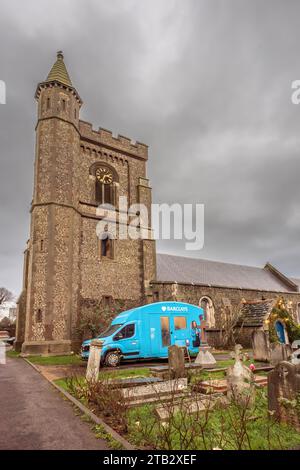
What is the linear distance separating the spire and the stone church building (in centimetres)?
7

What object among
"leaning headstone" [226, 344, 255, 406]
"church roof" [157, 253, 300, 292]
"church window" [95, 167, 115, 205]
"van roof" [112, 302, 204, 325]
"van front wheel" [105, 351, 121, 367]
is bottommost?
"van front wheel" [105, 351, 121, 367]

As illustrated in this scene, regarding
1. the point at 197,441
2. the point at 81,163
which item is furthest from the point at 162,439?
the point at 81,163

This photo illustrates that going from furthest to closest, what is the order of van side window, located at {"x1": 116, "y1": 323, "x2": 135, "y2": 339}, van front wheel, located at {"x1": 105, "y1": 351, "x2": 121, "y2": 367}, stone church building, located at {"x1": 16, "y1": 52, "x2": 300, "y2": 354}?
stone church building, located at {"x1": 16, "y1": 52, "x2": 300, "y2": 354} < van side window, located at {"x1": 116, "y1": 323, "x2": 135, "y2": 339} < van front wheel, located at {"x1": 105, "y1": 351, "x2": 121, "y2": 367}

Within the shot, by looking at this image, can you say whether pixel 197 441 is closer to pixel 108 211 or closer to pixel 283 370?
pixel 283 370

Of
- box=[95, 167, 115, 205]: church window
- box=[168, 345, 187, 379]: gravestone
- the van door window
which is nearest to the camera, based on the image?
box=[168, 345, 187, 379]: gravestone

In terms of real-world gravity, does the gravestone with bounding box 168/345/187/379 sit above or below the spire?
below

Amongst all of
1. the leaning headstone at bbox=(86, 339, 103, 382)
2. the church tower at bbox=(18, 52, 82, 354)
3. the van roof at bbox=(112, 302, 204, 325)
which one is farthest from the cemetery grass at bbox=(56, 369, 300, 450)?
the church tower at bbox=(18, 52, 82, 354)

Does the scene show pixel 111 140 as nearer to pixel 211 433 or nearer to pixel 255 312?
pixel 255 312

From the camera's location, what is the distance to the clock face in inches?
910

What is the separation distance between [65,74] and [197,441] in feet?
83.4

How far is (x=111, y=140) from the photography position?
80.4 ft

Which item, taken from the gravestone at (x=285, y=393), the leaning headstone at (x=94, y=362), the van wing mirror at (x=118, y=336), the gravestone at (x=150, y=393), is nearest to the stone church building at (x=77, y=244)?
the van wing mirror at (x=118, y=336)

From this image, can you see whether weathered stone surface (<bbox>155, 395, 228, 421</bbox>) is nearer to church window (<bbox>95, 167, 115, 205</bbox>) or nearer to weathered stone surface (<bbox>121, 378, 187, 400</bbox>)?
weathered stone surface (<bbox>121, 378, 187, 400</bbox>)

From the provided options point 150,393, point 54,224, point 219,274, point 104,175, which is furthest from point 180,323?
point 219,274
